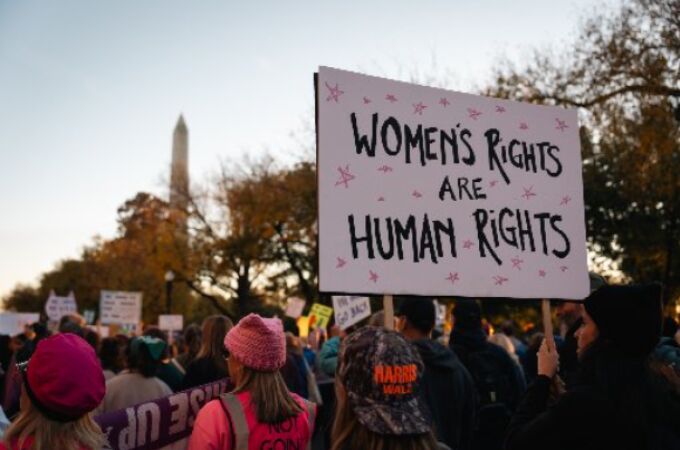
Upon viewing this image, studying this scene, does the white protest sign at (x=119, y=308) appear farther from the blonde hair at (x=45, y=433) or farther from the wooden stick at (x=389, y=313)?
the blonde hair at (x=45, y=433)

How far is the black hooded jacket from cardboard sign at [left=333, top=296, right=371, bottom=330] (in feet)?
24.8

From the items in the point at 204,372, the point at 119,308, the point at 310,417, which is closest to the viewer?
the point at 310,417

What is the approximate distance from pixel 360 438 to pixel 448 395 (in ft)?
7.45

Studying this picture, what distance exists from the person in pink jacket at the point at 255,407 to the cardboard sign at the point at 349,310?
330 inches

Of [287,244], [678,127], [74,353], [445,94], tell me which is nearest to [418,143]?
[445,94]

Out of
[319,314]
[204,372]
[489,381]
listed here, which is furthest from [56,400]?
[319,314]

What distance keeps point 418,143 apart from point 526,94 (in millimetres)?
14875

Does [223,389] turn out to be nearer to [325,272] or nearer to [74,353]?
[325,272]

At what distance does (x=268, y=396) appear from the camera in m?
3.54

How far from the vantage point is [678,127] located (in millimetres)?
17000

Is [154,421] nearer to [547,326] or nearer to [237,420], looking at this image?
[237,420]

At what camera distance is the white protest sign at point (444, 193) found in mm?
3846

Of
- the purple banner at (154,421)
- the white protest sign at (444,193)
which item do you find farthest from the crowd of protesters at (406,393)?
the white protest sign at (444,193)

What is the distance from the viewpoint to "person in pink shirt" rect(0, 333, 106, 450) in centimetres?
267
